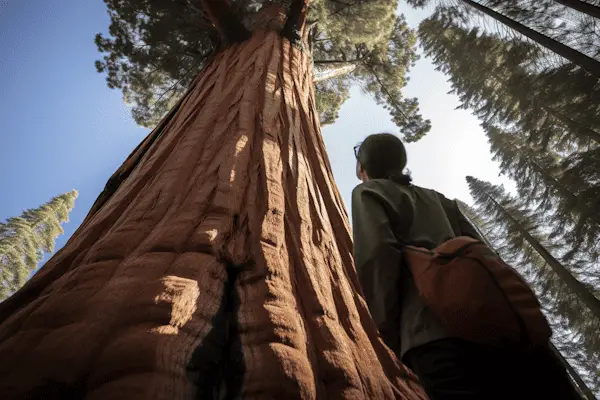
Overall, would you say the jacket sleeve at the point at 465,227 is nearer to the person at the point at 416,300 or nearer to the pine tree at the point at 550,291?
the person at the point at 416,300

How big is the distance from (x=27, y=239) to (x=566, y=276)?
712 inches

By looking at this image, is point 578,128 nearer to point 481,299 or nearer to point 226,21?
point 226,21

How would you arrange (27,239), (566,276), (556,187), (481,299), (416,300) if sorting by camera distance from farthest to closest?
(27,239)
(556,187)
(566,276)
(416,300)
(481,299)

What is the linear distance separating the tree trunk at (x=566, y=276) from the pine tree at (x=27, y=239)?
16.9m


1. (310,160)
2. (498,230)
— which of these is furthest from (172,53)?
(498,230)

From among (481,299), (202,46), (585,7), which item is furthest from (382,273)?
(585,7)

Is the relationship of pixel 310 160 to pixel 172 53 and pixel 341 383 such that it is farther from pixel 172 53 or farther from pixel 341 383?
pixel 172 53

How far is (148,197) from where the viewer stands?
148 cm

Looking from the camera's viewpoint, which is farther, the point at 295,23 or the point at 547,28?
the point at 547,28

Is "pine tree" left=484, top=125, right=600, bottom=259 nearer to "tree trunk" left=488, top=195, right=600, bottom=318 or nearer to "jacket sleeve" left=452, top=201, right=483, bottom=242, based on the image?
"tree trunk" left=488, top=195, right=600, bottom=318

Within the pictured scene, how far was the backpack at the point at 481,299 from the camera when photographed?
2.63 feet

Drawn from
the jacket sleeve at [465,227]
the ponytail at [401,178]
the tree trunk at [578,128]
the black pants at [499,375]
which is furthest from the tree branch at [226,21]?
the tree trunk at [578,128]

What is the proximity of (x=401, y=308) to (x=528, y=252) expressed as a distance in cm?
1315

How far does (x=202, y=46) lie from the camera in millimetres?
4992
